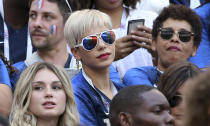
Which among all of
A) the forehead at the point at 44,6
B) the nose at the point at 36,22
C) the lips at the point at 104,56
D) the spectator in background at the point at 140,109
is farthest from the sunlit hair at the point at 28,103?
the forehead at the point at 44,6

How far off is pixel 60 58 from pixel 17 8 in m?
Result: 0.80

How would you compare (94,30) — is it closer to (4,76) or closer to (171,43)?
(171,43)

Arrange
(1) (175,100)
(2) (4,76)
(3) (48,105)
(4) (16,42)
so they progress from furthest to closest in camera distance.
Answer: (4) (16,42) < (2) (4,76) < (3) (48,105) < (1) (175,100)

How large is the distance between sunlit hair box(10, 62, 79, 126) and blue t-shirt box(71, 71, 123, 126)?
7 cm

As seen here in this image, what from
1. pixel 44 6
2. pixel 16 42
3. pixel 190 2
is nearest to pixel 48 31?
pixel 44 6

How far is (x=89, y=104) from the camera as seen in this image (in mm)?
3885

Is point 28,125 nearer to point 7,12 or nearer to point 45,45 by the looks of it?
point 45,45

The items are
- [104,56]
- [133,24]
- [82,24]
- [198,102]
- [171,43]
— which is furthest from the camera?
[133,24]

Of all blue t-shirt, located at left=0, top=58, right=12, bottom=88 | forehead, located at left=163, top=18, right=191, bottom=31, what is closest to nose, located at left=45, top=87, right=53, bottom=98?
blue t-shirt, located at left=0, top=58, right=12, bottom=88

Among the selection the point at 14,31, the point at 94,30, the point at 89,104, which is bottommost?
the point at 89,104

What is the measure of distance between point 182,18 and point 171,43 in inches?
12.5

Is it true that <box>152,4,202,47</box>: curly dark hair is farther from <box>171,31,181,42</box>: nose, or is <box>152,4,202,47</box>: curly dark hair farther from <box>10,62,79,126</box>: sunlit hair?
<box>10,62,79,126</box>: sunlit hair

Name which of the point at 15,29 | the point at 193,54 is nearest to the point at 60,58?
the point at 15,29

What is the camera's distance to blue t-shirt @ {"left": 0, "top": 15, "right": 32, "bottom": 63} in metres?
5.46
